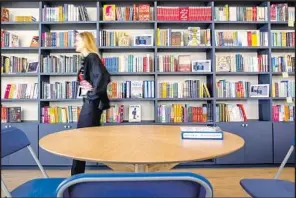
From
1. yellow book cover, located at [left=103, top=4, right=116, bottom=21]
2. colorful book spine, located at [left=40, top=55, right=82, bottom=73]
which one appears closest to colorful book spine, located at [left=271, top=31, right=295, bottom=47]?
yellow book cover, located at [left=103, top=4, right=116, bottom=21]

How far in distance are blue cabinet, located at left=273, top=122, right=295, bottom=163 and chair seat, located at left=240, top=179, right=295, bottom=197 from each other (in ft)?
6.43

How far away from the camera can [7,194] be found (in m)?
1.21

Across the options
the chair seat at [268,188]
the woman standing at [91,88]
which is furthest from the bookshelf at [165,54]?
the chair seat at [268,188]

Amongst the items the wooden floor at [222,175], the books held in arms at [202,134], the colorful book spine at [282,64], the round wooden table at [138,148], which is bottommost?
the wooden floor at [222,175]

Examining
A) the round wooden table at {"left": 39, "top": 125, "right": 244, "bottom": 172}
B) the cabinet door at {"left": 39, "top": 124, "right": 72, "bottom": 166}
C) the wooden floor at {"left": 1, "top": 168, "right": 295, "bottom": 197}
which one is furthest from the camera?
the cabinet door at {"left": 39, "top": 124, "right": 72, "bottom": 166}

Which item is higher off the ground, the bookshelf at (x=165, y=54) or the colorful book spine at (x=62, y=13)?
the colorful book spine at (x=62, y=13)

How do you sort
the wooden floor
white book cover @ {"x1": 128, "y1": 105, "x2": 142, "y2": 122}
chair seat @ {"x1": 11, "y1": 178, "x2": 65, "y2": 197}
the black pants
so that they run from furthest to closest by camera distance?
white book cover @ {"x1": 128, "y1": 105, "x2": 142, "y2": 122}
the wooden floor
the black pants
chair seat @ {"x1": 11, "y1": 178, "x2": 65, "y2": 197}

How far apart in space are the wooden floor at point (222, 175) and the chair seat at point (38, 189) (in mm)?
1418

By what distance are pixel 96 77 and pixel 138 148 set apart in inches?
52.2

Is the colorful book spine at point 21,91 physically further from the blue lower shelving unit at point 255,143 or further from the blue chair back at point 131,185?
the blue chair back at point 131,185

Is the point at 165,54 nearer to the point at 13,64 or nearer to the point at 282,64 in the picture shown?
the point at 282,64

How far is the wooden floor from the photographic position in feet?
8.47

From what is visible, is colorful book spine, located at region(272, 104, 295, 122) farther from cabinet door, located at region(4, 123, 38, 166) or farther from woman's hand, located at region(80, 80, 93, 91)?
cabinet door, located at region(4, 123, 38, 166)

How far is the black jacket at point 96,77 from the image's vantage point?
7.77 ft
